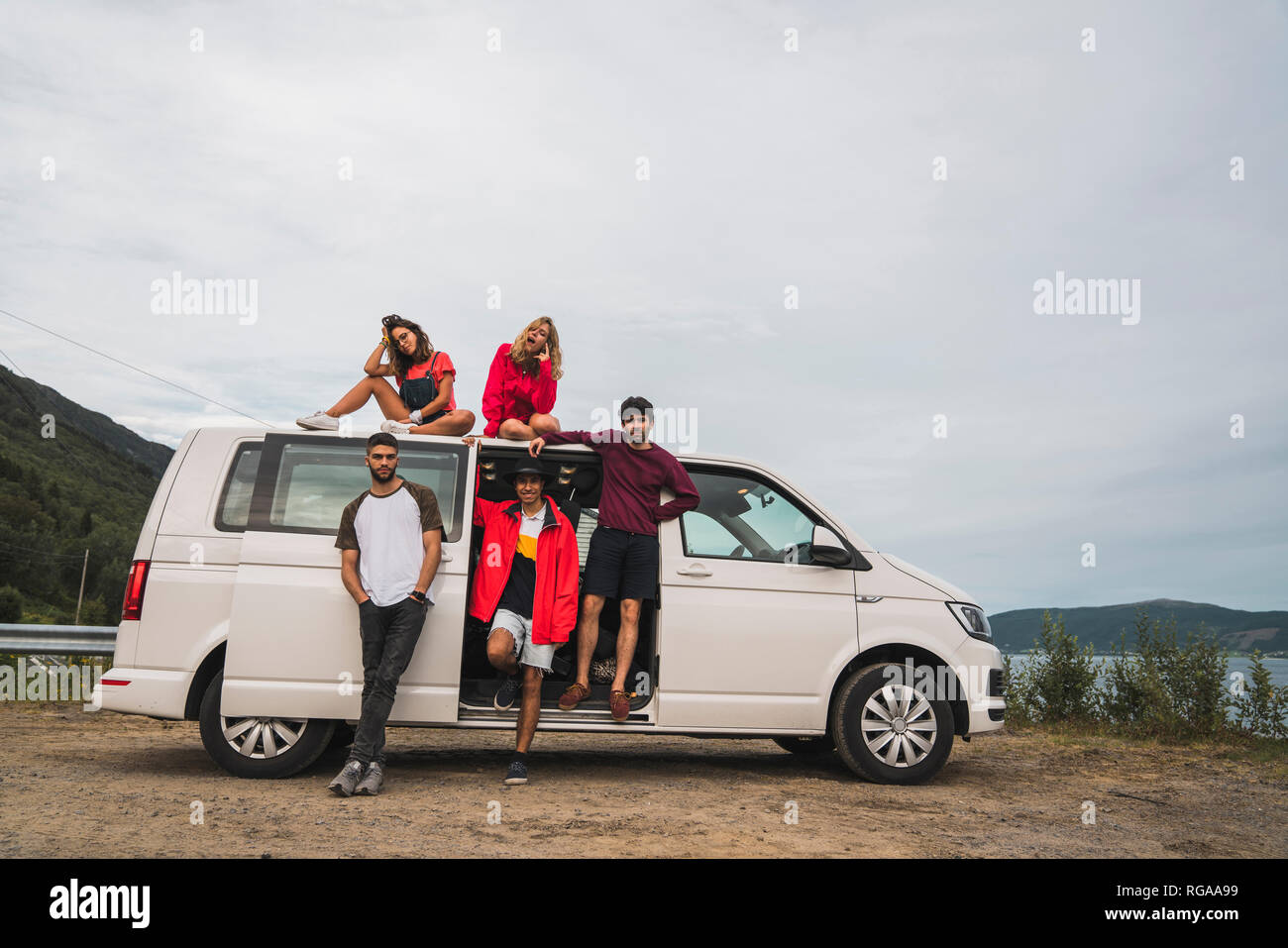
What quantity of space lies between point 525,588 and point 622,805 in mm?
1462

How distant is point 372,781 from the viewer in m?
5.63

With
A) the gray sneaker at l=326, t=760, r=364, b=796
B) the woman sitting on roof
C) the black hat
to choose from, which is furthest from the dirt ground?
the woman sitting on roof

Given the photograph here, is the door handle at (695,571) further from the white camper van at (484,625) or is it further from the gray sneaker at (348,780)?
the gray sneaker at (348,780)

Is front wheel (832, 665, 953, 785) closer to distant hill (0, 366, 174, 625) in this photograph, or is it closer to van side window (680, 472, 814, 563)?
van side window (680, 472, 814, 563)

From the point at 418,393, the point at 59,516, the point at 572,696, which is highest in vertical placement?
the point at 59,516

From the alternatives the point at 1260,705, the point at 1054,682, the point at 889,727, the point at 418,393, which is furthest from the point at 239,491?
the point at 1260,705

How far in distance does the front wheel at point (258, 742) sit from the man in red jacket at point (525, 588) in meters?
1.23

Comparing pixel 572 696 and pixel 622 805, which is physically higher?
pixel 572 696

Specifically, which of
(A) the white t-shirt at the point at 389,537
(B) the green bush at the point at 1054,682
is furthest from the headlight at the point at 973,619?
(B) the green bush at the point at 1054,682

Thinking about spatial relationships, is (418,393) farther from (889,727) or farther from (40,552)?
(40,552)

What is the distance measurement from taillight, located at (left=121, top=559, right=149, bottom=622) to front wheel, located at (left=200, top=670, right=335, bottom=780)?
0.63 meters

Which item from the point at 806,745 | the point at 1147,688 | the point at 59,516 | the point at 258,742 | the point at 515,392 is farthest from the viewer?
the point at 59,516

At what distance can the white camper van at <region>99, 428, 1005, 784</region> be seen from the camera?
580 cm
